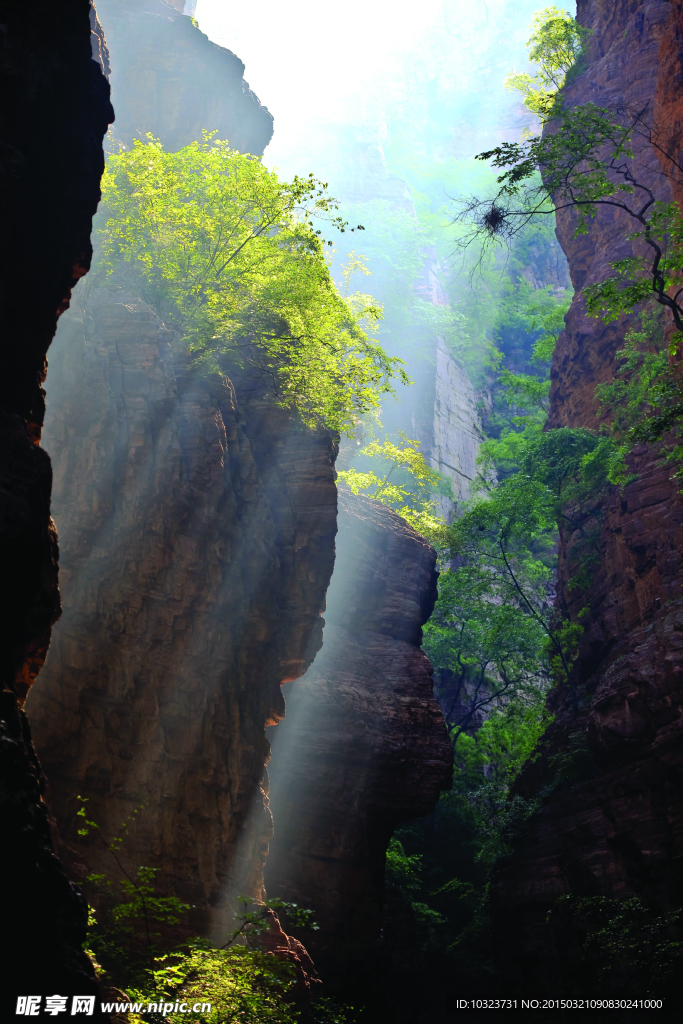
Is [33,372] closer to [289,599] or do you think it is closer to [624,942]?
[289,599]

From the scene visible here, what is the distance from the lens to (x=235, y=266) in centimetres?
1416

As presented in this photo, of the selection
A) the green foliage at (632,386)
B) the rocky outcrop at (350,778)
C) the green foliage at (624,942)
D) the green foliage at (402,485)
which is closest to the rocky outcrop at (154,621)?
the rocky outcrop at (350,778)

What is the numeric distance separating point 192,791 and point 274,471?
22.5 feet

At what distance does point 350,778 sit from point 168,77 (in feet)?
70.3

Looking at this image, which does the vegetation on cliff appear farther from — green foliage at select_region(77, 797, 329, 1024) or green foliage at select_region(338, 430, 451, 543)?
green foliage at select_region(77, 797, 329, 1024)

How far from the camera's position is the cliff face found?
13.8 meters

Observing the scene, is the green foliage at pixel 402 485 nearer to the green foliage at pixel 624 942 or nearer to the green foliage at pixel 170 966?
the green foliage at pixel 624 942

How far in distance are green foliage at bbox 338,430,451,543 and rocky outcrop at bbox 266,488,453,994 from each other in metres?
6.11

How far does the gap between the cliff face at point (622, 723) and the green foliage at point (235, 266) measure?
6.89m

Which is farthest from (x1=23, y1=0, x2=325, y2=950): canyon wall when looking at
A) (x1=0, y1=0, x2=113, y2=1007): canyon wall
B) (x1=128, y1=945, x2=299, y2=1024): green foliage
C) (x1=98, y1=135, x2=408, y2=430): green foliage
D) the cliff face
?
the cliff face

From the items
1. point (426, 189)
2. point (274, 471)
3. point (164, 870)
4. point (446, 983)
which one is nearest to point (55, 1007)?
point (164, 870)

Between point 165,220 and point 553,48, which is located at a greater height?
point 553,48

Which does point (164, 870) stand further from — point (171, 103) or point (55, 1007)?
point (171, 103)

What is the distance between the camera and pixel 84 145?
6.28 metres
